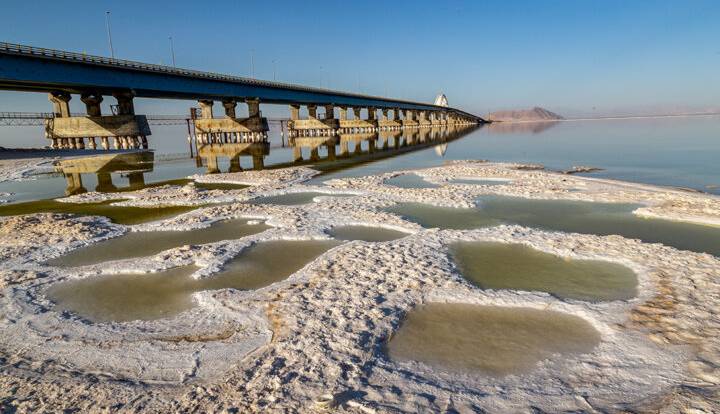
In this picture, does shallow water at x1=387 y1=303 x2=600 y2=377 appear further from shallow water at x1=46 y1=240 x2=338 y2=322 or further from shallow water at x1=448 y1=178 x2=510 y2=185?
shallow water at x1=448 y1=178 x2=510 y2=185

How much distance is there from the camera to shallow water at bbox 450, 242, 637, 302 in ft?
20.1

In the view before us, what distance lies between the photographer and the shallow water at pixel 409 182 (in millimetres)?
17411

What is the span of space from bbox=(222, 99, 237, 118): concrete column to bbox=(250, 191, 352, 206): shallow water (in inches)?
2063

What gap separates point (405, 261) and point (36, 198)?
1777 centimetres

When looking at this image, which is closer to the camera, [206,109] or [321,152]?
[321,152]

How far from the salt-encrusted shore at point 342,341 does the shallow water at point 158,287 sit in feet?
0.84

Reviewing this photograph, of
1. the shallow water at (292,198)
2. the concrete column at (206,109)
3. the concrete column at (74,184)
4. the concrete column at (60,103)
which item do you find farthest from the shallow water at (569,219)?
the concrete column at (206,109)

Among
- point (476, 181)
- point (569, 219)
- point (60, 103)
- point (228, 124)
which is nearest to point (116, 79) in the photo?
point (60, 103)

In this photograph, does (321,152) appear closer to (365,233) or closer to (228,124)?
(228,124)

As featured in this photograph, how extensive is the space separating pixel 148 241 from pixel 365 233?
553 cm

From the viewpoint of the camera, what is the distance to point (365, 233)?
32.4ft

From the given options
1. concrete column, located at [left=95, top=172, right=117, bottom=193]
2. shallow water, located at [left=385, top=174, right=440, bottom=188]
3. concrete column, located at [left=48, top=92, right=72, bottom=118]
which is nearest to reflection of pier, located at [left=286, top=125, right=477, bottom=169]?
shallow water, located at [left=385, top=174, right=440, bottom=188]

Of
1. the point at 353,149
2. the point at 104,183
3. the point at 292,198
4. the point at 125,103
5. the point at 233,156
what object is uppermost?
the point at 125,103

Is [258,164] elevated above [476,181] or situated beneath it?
elevated above
